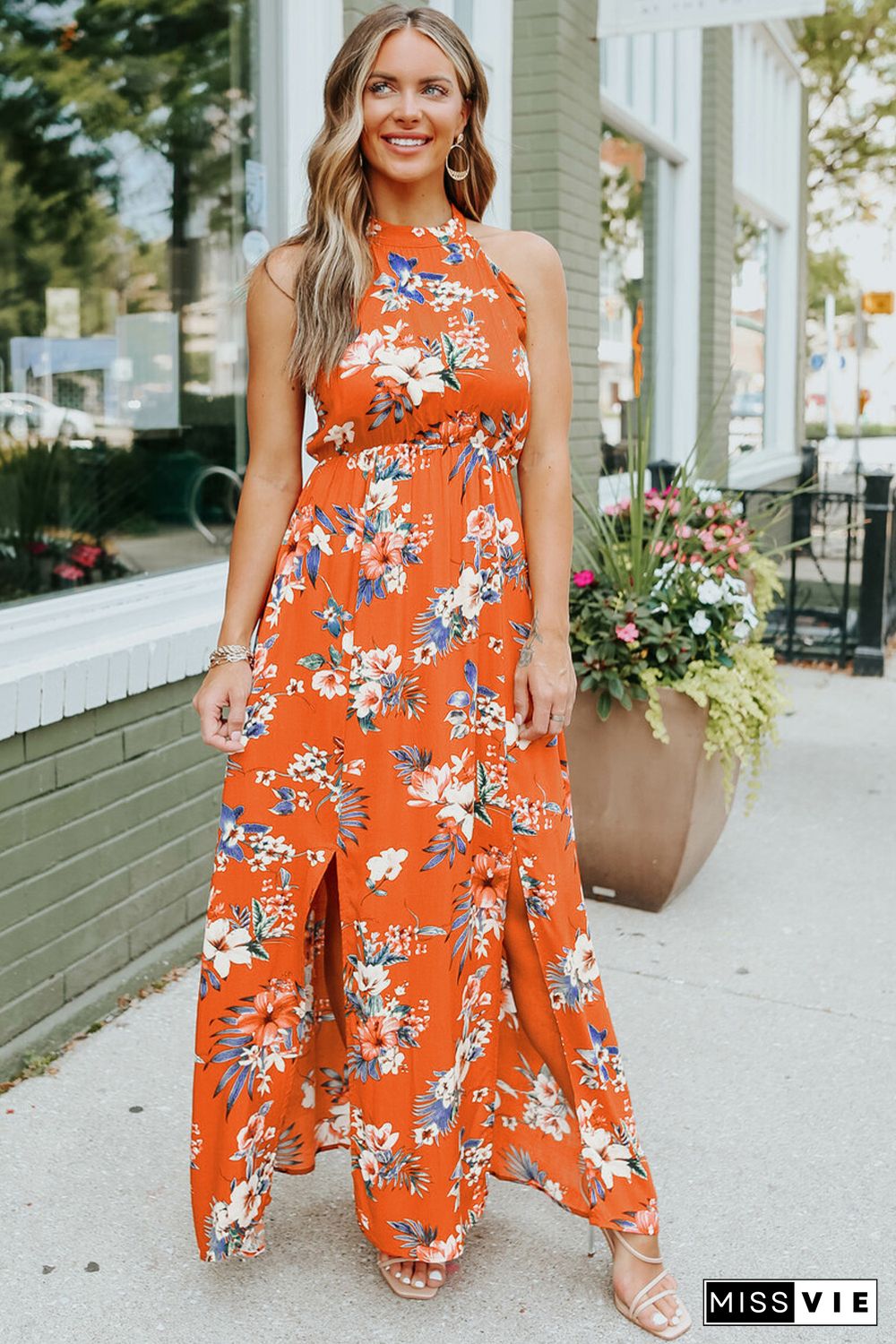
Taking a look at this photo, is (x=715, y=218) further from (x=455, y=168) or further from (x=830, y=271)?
(x=830, y=271)

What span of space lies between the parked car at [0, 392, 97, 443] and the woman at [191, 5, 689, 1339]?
495 cm

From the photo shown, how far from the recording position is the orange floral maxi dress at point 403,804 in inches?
90.4

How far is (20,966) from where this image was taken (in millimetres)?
3217

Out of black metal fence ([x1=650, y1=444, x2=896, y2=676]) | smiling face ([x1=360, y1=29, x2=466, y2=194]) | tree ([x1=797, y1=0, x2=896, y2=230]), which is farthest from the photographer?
tree ([x1=797, y1=0, x2=896, y2=230])

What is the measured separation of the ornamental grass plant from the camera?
4.15 m

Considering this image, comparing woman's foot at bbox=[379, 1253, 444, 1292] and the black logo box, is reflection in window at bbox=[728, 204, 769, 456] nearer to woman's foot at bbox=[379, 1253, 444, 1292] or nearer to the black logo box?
the black logo box

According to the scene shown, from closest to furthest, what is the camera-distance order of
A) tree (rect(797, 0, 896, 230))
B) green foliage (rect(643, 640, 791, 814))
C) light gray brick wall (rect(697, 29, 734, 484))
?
green foliage (rect(643, 640, 791, 814)) < light gray brick wall (rect(697, 29, 734, 484)) < tree (rect(797, 0, 896, 230))

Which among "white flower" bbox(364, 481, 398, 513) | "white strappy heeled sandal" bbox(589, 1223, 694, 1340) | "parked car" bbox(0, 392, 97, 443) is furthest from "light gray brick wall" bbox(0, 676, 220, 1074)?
"parked car" bbox(0, 392, 97, 443)

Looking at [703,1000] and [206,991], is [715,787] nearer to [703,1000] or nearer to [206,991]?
[703,1000]

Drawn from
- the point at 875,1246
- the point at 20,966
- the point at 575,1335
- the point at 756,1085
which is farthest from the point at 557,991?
the point at 20,966

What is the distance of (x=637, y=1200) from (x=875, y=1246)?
1.76 feet

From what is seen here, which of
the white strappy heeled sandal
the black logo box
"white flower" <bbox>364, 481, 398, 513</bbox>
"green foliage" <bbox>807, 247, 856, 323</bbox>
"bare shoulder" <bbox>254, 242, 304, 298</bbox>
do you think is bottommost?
the black logo box

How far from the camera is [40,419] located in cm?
716

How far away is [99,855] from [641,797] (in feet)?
5.36
